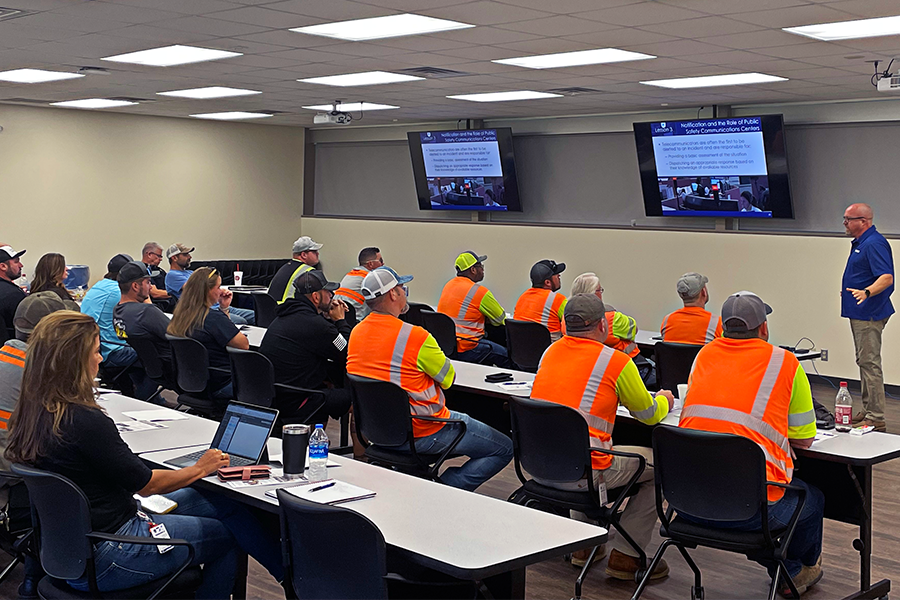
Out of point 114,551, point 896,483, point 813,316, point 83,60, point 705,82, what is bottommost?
point 896,483

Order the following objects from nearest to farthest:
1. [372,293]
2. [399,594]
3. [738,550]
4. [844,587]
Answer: [399,594] < [738,550] < [844,587] < [372,293]

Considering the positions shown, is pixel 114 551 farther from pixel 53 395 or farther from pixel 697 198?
pixel 697 198

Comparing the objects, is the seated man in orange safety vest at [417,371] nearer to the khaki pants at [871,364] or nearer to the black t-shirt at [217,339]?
the black t-shirt at [217,339]

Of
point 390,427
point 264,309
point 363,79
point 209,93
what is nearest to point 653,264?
point 363,79

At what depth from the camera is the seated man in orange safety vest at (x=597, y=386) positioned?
3.86m

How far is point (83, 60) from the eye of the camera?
786cm

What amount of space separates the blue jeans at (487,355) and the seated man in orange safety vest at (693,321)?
5.48 feet

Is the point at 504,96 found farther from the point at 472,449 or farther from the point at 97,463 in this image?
the point at 97,463

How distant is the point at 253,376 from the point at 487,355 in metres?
2.55

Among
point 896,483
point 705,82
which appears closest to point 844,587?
point 896,483

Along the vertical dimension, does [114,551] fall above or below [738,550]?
above

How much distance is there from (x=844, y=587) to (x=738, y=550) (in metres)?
1.00

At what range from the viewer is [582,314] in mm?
3928

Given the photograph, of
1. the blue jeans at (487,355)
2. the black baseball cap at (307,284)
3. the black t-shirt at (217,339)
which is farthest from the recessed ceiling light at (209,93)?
the black baseball cap at (307,284)
